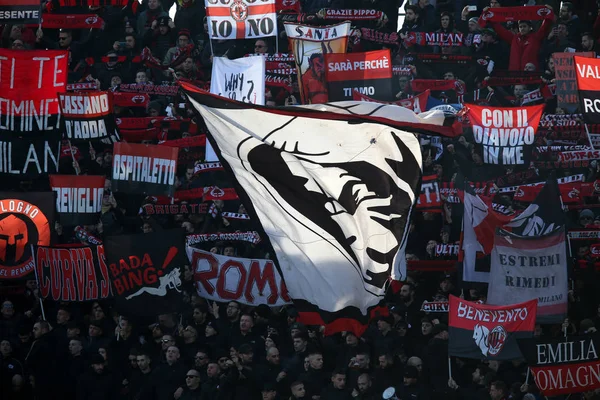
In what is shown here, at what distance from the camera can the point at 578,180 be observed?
17.3 metres

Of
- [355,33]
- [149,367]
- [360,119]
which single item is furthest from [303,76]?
[360,119]

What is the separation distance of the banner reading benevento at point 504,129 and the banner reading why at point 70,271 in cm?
559

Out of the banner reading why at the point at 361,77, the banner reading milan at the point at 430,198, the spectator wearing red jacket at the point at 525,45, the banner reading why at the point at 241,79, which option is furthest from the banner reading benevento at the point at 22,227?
the spectator wearing red jacket at the point at 525,45

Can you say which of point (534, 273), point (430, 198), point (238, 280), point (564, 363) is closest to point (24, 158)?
point (238, 280)

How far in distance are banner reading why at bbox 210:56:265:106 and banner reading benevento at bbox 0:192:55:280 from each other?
10.2 feet

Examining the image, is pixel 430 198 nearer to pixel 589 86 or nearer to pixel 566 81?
pixel 589 86

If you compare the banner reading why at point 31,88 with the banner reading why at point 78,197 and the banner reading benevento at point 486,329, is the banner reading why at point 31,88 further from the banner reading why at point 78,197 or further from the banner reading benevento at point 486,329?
the banner reading benevento at point 486,329

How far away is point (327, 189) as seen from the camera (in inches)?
430

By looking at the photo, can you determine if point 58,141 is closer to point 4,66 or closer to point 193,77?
point 4,66

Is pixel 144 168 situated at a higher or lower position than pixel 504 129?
lower

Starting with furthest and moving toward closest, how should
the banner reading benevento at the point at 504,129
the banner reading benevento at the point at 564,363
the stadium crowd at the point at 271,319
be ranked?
1. the banner reading benevento at the point at 504,129
2. the stadium crowd at the point at 271,319
3. the banner reading benevento at the point at 564,363

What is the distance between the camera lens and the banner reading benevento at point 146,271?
15.2 metres

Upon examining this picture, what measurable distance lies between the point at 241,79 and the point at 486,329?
5.49 m

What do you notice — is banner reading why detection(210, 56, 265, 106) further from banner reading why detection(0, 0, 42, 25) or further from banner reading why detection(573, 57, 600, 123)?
banner reading why detection(573, 57, 600, 123)
